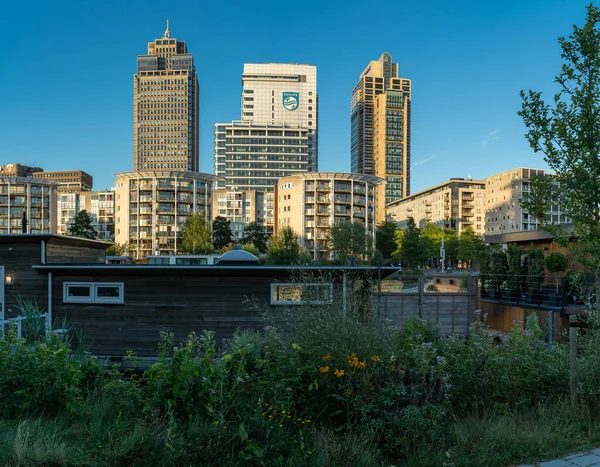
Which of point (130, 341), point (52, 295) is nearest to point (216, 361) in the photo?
point (130, 341)

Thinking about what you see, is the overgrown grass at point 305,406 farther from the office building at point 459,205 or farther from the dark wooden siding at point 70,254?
the office building at point 459,205

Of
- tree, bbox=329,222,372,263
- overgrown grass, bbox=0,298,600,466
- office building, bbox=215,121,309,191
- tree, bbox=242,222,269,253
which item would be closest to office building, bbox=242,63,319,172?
office building, bbox=215,121,309,191

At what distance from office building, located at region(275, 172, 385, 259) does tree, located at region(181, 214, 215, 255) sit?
19.7 meters

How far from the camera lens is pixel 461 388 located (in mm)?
5039

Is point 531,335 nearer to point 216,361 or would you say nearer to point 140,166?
point 216,361

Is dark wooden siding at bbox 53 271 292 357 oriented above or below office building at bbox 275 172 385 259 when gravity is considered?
below

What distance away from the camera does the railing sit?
1330 cm

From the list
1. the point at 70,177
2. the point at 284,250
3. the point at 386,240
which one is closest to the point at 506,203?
the point at 386,240

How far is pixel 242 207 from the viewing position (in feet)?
363

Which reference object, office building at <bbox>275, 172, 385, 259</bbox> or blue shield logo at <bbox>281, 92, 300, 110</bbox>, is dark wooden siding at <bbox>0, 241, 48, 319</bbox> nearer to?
office building at <bbox>275, 172, 385, 259</bbox>

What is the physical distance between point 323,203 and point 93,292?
233 ft

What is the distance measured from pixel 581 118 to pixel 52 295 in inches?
562

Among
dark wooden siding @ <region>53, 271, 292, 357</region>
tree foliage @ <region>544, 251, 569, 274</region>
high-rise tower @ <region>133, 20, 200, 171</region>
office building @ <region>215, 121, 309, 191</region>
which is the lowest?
dark wooden siding @ <region>53, 271, 292, 357</region>

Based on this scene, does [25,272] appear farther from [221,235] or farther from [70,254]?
[221,235]
